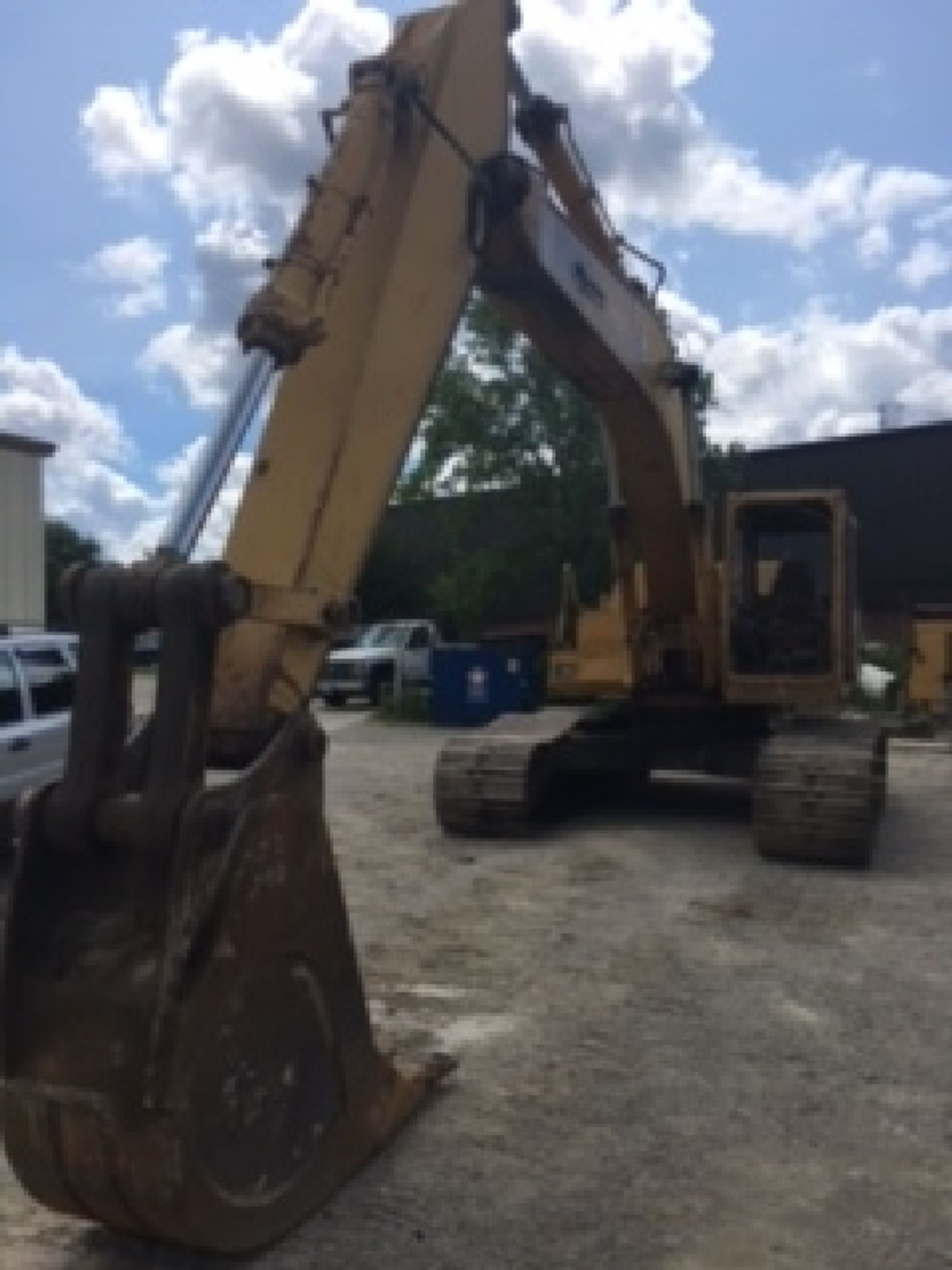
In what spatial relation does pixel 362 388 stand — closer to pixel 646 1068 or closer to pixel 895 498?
pixel 646 1068

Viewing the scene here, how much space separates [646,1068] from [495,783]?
5851mm

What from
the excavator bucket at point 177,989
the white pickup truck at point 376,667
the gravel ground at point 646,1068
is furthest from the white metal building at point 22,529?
the excavator bucket at point 177,989

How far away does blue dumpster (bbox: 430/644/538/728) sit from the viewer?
2555 centimetres

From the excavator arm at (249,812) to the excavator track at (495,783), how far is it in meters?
5.73

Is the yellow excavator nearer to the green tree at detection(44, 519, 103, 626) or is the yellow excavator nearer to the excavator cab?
the excavator cab

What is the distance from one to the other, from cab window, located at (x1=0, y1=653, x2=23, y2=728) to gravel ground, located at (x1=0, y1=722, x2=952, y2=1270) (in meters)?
2.48

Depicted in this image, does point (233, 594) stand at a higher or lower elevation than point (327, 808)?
higher

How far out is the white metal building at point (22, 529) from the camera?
26531mm

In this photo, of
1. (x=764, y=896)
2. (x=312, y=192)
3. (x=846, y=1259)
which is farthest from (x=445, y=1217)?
(x=764, y=896)

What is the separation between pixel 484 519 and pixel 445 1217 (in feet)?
91.1

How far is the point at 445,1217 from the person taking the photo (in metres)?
4.64

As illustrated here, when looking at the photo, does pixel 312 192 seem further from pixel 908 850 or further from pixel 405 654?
pixel 405 654

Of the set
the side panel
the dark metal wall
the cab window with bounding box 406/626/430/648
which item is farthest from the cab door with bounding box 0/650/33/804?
the dark metal wall

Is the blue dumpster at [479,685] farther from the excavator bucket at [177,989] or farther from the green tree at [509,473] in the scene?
the excavator bucket at [177,989]
